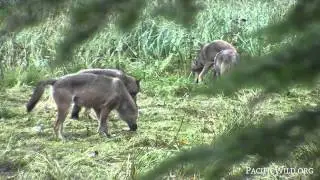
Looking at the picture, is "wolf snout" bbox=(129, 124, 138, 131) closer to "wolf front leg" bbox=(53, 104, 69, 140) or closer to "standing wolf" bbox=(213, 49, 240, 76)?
"wolf front leg" bbox=(53, 104, 69, 140)

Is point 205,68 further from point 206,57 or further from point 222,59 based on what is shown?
point 222,59

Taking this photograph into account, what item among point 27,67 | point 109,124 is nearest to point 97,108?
point 109,124

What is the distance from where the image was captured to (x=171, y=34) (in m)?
14.2

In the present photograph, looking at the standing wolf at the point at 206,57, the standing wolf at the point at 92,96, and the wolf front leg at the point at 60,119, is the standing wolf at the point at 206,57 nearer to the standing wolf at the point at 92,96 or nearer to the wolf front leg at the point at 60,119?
the standing wolf at the point at 92,96

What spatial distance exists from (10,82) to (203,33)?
4248 mm

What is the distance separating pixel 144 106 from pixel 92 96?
7.33 feet

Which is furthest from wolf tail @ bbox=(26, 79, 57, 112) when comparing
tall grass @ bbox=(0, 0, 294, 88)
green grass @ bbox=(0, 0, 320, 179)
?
tall grass @ bbox=(0, 0, 294, 88)

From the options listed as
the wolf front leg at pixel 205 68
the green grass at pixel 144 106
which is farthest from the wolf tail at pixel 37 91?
the wolf front leg at pixel 205 68

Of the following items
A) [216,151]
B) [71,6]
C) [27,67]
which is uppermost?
[71,6]

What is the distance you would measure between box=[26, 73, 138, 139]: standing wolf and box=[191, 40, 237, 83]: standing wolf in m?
3.73

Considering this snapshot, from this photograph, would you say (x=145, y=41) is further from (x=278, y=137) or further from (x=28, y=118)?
(x=278, y=137)

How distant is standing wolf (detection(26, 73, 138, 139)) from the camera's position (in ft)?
27.4

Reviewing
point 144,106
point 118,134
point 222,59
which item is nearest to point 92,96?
point 118,134

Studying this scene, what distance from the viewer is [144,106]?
35.3 ft
